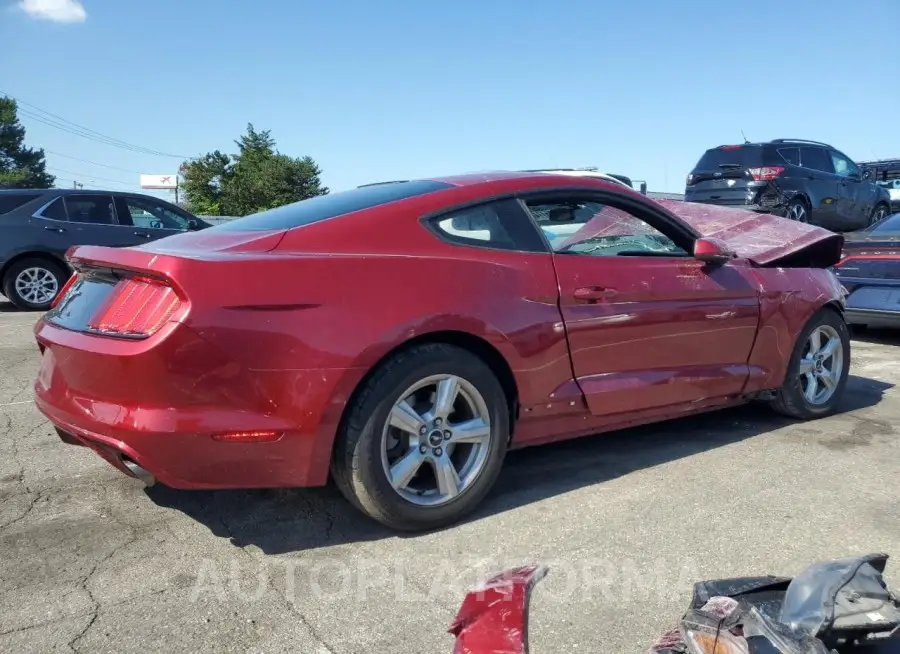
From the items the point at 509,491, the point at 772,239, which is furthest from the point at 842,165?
the point at 509,491

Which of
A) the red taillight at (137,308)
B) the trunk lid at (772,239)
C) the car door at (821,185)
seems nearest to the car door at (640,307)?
the trunk lid at (772,239)

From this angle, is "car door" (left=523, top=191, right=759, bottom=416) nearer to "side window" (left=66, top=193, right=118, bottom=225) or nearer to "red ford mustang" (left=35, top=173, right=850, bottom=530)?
"red ford mustang" (left=35, top=173, right=850, bottom=530)

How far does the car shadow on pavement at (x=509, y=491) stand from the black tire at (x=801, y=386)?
0.11 metres

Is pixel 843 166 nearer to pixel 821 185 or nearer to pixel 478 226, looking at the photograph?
pixel 821 185

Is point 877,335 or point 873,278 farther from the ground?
point 873,278

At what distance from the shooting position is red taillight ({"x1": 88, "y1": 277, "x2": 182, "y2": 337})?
8.93 feet

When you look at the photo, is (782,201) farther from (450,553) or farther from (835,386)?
(450,553)

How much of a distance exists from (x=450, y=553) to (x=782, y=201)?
10686 millimetres

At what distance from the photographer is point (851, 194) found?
13156 millimetres

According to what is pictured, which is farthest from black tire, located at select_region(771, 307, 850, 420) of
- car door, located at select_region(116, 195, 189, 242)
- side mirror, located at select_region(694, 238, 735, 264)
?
car door, located at select_region(116, 195, 189, 242)

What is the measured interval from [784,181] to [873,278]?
5.10 metres

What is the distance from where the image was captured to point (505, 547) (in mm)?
3029

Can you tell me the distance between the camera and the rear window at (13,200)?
10.1 m

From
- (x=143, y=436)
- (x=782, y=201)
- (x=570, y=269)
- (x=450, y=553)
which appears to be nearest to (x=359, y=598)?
(x=450, y=553)
